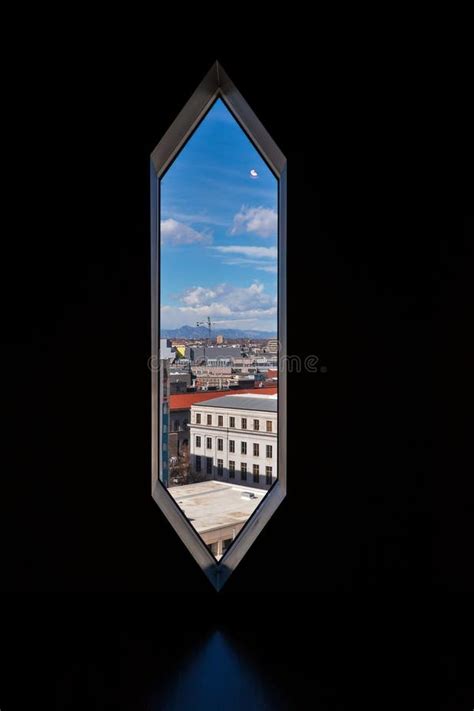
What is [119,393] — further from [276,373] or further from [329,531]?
[329,531]

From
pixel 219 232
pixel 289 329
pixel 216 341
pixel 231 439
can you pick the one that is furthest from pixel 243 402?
pixel 219 232

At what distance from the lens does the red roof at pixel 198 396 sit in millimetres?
2350

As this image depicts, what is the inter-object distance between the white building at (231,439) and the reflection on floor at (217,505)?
1.9 inches

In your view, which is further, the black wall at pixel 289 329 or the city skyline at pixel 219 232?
the city skyline at pixel 219 232

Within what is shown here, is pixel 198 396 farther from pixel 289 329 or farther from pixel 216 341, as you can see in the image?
pixel 289 329

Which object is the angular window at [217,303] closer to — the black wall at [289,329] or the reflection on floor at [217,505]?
the reflection on floor at [217,505]

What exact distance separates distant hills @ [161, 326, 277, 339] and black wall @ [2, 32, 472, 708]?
18 centimetres

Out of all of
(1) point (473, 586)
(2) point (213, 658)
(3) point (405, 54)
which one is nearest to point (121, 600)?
(2) point (213, 658)

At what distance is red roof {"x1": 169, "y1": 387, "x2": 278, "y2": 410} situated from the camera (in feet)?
7.71

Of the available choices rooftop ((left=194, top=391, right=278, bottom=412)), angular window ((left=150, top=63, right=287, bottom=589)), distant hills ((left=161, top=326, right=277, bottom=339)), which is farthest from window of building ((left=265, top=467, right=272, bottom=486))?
distant hills ((left=161, top=326, right=277, bottom=339))

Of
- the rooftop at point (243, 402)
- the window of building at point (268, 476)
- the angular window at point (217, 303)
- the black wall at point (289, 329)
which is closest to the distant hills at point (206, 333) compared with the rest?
the angular window at point (217, 303)

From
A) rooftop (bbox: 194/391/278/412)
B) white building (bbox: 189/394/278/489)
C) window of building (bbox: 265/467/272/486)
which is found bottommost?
window of building (bbox: 265/467/272/486)

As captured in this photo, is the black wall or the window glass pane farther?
the window glass pane

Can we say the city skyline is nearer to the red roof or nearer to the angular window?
the angular window
